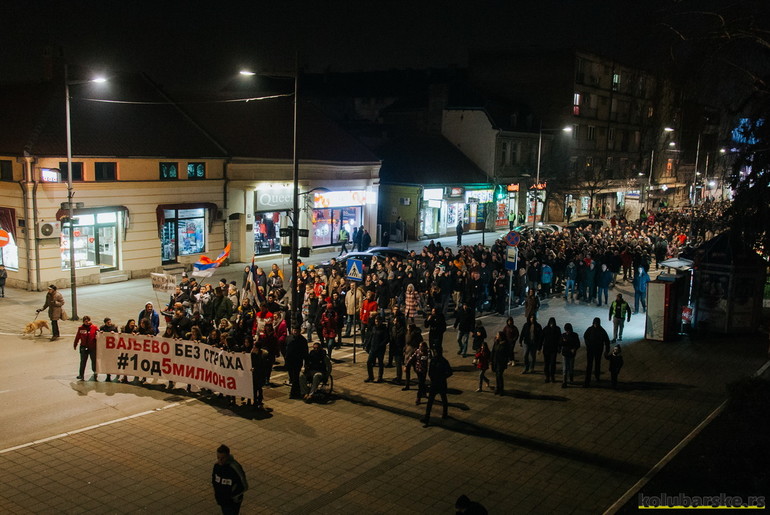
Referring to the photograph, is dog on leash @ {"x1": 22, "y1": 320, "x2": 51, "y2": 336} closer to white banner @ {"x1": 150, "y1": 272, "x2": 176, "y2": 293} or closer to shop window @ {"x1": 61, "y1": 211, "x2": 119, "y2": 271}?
white banner @ {"x1": 150, "y1": 272, "x2": 176, "y2": 293}

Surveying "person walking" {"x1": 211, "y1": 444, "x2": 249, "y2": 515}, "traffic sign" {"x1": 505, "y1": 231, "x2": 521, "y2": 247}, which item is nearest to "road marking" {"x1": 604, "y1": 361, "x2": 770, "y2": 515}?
"person walking" {"x1": 211, "y1": 444, "x2": 249, "y2": 515}

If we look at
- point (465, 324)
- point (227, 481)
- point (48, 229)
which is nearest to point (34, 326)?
point (48, 229)

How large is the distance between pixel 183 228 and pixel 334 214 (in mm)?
10244

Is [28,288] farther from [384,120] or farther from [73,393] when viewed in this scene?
[384,120]

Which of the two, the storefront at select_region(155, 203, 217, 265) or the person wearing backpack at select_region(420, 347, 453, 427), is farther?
the storefront at select_region(155, 203, 217, 265)

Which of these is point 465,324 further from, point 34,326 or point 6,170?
point 6,170

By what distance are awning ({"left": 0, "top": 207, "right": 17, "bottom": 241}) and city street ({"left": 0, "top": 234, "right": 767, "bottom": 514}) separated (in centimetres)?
1005

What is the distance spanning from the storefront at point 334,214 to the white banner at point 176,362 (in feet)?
72.2

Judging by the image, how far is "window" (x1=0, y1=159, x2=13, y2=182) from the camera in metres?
26.0

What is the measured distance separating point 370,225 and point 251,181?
950cm

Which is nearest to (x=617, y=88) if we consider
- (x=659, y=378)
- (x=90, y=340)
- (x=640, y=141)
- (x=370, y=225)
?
(x=640, y=141)

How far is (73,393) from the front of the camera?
14672mm

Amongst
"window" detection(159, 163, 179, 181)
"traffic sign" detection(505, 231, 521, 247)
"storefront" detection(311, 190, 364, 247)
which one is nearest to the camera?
"traffic sign" detection(505, 231, 521, 247)

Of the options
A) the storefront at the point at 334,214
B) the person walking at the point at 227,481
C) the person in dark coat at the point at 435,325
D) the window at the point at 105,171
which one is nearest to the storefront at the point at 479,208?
the storefront at the point at 334,214
